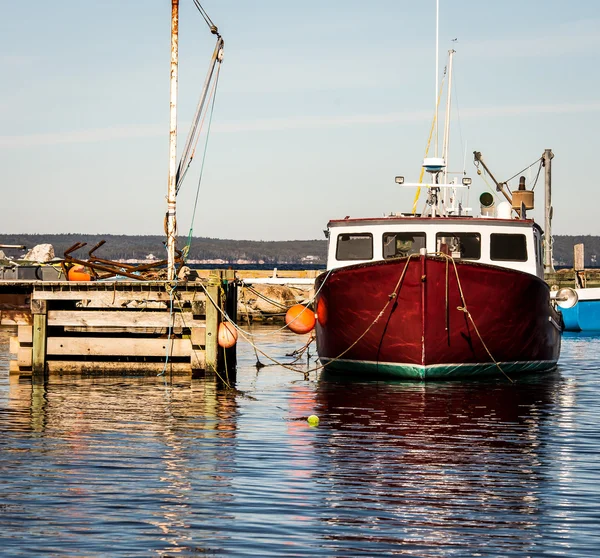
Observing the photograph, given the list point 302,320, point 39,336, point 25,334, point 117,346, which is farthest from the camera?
point 302,320

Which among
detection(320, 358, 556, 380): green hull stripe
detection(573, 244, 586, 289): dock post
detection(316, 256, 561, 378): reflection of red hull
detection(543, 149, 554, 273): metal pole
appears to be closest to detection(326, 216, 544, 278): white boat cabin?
detection(316, 256, 561, 378): reflection of red hull

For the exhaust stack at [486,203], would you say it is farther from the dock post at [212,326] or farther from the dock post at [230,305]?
the dock post at [212,326]

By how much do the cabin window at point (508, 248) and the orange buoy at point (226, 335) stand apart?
617cm

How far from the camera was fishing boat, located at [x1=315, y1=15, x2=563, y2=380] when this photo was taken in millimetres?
20781

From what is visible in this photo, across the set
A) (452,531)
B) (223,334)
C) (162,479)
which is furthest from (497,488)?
(223,334)

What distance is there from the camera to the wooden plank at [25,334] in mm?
21969

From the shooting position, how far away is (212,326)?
69.6 ft

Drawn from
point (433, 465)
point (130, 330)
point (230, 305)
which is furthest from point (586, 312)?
point (433, 465)

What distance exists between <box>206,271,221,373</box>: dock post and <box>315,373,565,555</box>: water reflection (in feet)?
8.43

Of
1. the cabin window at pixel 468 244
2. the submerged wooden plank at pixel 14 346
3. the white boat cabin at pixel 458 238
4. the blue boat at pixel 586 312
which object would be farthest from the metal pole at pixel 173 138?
the blue boat at pixel 586 312

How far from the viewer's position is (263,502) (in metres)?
10.3

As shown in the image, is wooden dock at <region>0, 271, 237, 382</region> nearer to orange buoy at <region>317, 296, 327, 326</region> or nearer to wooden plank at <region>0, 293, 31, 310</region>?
orange buoy at <region>317, 296, 327, 326</region>

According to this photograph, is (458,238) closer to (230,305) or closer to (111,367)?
(230,305)

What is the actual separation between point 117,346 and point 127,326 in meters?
0.60
